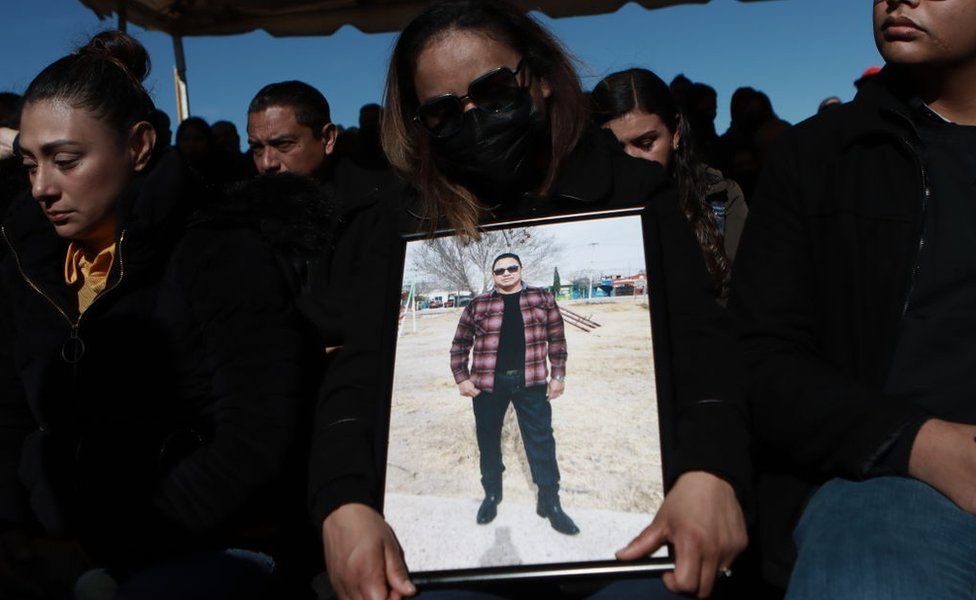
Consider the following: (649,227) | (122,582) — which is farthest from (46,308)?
(649,227)

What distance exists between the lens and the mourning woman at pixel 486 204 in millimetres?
1401

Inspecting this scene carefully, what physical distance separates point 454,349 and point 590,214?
362 mm

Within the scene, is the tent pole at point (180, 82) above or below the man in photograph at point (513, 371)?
above

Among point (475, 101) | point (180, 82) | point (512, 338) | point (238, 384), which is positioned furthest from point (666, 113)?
point (180, 82)

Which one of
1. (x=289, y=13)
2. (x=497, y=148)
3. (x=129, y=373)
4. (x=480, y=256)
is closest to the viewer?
(x=480, y=256)

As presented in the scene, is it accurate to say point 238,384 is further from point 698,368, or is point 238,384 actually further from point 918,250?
point 918,250

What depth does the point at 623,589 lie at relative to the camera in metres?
1.40

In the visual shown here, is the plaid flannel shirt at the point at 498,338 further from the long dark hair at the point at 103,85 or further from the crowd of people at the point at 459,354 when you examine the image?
the long dark hair at the point at 103,85

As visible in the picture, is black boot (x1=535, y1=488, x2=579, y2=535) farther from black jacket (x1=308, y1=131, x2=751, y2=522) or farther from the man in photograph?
black jacket (x1=308, y1=131, x2=751, y2=522)

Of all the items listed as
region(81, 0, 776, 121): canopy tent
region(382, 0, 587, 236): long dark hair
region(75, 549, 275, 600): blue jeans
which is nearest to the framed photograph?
region(382, 0, 587, 236): long dark hair

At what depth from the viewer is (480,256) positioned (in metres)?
1.62

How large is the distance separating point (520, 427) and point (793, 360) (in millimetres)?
543

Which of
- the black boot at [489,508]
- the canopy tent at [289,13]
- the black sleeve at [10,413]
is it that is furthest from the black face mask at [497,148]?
the canopy tent at [289,13]

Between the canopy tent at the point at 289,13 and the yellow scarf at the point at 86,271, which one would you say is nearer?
the yellow scarf at the point at 86,271
